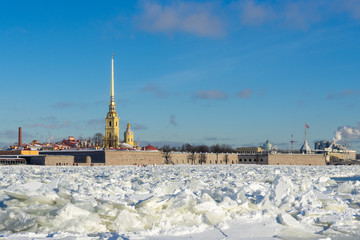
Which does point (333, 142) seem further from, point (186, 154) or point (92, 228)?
point (92, 228)

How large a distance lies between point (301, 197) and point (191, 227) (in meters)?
2.30

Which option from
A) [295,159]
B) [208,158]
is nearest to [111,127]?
[208,158]

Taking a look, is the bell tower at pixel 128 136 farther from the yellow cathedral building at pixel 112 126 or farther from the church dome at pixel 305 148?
the church dome at pixel 305 148

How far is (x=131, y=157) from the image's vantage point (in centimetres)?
5659

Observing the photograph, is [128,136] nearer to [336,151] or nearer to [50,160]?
[50,160]

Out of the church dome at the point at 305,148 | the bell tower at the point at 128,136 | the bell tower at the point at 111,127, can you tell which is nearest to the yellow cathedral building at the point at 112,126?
the bell tower at the point at 111,127

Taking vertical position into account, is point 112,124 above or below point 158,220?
above

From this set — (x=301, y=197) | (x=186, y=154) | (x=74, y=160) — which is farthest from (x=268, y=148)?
(x=301, y=197)

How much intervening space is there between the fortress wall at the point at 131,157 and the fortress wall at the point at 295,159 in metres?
26.8

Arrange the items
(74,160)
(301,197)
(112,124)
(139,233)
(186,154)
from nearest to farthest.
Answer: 1. (139,233)
2. (301,197)
3. (74,160)
4. (186,154)
5. (112,124)

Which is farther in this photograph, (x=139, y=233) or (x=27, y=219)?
(x=27, y=219)

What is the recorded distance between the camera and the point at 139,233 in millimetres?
4895

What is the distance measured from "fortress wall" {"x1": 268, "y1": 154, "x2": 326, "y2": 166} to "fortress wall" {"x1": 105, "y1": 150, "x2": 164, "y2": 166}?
26.8 meters

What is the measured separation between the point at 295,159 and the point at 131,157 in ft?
126
